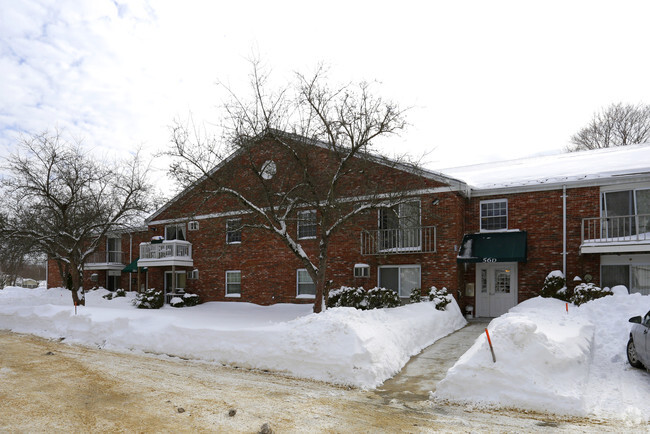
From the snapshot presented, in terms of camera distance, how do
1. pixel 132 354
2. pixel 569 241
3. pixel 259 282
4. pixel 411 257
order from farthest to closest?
pixel 259 282 → pixel 411 257 → pixel 569 241 → pixel 132 354

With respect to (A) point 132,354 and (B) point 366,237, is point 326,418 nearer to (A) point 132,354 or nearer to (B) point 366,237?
(A) point 132,354

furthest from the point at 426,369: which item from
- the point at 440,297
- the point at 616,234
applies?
the point at 616,234

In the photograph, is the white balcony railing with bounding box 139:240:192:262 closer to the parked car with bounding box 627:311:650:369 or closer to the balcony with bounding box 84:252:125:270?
the balcony with bounding box 84:252:125:270

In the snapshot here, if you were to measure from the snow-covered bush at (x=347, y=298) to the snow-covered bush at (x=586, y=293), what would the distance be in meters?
7.29

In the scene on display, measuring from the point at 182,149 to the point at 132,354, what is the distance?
6.57 meters

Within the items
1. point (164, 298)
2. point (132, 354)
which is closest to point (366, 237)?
point (132, 354)

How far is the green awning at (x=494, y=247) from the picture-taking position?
17.6 meters

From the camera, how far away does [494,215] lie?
19.0m

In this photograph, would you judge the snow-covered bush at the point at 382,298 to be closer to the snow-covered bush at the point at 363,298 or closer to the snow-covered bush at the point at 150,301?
the snow-covered bush at the point at 363,298

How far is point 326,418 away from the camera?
7.34m

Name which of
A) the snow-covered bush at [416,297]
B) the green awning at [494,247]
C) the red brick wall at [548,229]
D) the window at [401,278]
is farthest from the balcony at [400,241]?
the red brick wall at [548,229]

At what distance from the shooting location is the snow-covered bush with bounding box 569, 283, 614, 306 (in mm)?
14961

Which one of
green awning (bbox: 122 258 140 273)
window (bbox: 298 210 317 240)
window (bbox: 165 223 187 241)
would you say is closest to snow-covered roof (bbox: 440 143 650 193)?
window (bbox: 298 210 317 240)

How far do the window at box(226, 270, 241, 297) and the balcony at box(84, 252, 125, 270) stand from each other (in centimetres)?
1078
